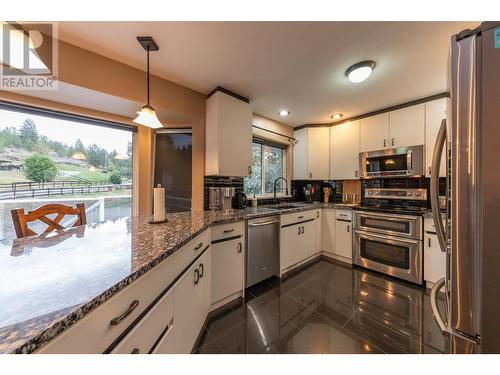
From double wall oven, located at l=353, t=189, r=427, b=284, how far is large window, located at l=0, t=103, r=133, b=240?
9.59ft

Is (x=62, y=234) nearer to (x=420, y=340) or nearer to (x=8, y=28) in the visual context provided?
(x=8, y=28)

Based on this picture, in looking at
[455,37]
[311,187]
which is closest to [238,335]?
[455,37]

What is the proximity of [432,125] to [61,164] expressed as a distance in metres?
4.20

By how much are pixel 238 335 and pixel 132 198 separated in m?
1.89

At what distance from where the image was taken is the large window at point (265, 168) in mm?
3062

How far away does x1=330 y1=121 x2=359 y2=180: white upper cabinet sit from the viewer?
9.68 feet

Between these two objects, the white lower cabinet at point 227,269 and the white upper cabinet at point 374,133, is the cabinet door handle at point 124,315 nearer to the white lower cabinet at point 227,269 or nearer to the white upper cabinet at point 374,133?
the white lower cabinet at point 227,269

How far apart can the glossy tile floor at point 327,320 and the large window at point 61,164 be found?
4.54ft

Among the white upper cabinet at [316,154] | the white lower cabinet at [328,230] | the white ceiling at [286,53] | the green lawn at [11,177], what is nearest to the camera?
the white ceiling at [286,53]

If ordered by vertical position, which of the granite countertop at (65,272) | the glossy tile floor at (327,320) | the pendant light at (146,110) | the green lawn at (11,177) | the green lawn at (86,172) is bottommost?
the glossy tile floor at (327,320)

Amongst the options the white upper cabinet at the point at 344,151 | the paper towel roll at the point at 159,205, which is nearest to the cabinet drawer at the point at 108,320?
the paper towel roll at the point at 159,205

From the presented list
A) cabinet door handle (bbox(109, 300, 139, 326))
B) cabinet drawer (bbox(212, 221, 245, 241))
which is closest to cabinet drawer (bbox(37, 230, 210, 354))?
cabinet door handle (bbox(109, 300, 139, 326))

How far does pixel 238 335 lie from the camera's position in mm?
1460

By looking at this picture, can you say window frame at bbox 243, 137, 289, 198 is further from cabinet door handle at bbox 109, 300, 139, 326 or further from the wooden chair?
cabinet door handle at bbox 109, 300, 139, 326
